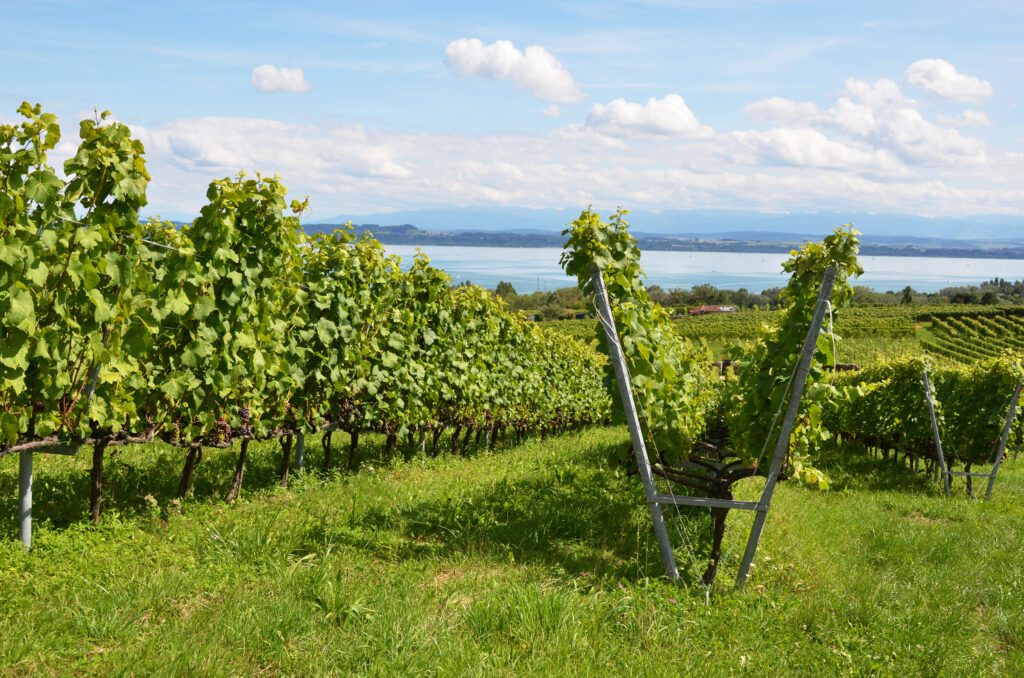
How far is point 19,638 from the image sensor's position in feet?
11.8

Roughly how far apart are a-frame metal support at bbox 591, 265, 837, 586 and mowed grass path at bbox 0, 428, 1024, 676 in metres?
0.32

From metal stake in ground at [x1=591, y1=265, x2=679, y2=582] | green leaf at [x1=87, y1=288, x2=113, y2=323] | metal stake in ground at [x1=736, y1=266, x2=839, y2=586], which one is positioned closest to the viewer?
green leaf at [x1=87, y1=288, x2=113, y2=323]

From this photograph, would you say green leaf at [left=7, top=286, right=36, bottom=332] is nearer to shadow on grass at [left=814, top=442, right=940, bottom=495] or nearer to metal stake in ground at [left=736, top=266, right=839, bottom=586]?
metal stake in ground at [left=736, top=266, right=839, bottom=586]

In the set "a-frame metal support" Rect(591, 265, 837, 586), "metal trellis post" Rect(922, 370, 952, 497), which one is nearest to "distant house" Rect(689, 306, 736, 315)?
"metal trellis post" Rect(922, 370, 952, 497)

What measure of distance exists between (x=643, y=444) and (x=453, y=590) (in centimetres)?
165

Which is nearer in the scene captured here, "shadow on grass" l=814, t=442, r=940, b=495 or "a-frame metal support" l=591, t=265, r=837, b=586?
"a-frame metal support" l=591, t=265, r=837, b=586

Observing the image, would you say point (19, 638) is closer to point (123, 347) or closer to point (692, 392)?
point (123, 347)

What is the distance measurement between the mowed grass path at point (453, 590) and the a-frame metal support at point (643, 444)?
32 cm

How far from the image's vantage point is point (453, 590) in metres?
4.68

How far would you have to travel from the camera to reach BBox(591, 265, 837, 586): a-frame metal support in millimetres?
4973

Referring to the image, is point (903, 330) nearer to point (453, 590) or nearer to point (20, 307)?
point (453, 590)

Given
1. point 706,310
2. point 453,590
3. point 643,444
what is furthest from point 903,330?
point 453,590

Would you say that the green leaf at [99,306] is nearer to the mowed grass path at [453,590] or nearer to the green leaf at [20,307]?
the green leaf at [20,307]

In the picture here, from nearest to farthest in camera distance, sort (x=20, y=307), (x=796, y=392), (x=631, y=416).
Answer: (x=20, y=307)
(x=796, y=392)
(x=631, y=416)
